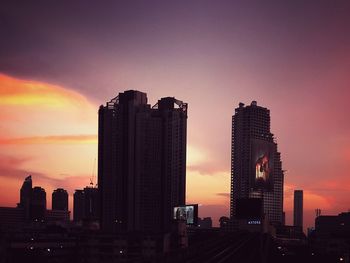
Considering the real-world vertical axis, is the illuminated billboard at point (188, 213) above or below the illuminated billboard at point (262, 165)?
below

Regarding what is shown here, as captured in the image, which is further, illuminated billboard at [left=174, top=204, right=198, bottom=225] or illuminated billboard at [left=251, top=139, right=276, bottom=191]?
illuminated billboard at [left=174, top=204, right=198, bottom=225]

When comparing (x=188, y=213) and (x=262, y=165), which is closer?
(x=262, y=165)

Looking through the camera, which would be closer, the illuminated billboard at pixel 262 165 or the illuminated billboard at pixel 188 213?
the illuminated billboard at pixel 262 165

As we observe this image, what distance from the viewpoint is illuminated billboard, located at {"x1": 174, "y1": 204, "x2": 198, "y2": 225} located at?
504ft

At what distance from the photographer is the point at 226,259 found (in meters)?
76.7

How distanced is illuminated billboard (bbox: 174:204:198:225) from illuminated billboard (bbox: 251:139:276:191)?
35.9 meters

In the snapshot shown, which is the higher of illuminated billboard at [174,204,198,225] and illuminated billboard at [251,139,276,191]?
illuminated billboard at [251,139,276,191]

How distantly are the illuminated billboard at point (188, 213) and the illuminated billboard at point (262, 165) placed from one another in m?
35.9

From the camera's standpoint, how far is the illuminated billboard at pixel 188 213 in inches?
6053

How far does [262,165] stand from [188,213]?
44.3m

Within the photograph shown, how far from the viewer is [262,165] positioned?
118000mm

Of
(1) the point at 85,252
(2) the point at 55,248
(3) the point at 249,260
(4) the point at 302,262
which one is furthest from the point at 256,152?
(2) the point at 55,248

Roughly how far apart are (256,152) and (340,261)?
3068cm

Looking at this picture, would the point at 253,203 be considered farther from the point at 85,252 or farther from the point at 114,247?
the point at 85,252
